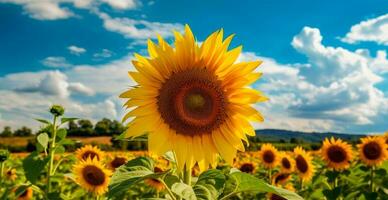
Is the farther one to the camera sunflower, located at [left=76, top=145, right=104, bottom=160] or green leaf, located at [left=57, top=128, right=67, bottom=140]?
sunflower, located at [left=76, top=145, right=104, bottom=160]

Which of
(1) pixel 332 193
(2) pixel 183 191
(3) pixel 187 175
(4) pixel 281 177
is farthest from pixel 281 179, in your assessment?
(2) pixel 183 191

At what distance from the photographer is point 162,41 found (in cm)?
307

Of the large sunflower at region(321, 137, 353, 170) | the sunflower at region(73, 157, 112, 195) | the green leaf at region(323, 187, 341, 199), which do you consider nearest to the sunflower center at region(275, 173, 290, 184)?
the large sunflower at region(321, 137, 353, 170)

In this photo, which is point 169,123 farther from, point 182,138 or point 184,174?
point 184,174

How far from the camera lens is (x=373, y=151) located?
327 inches

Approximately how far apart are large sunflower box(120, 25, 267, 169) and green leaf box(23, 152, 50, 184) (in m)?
1.93

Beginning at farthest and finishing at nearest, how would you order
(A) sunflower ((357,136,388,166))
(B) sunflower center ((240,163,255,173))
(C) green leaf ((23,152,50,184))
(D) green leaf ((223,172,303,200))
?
(B) sunflower center ((240,163,255,173)) < (A) sunflower ((357,136,388,166)) < (C) green leaf ((23,152,50,184)) < (D) green leaf ((223,172,303,200))

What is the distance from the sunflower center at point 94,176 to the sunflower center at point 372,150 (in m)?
4.57

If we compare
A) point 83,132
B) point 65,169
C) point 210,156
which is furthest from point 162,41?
point 83,132

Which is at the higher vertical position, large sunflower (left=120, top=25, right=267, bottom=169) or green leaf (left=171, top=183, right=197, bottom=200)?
large sunflower (left=120, top=25, right=267, bottom=169)

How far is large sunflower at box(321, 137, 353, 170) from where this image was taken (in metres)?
8.49

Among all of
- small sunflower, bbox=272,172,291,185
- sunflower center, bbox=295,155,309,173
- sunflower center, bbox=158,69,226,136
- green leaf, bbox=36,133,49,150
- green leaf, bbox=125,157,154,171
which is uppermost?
sunflower center, bbox=158,69,226,136

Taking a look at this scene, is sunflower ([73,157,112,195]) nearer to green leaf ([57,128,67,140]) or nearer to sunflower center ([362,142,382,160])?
green leaf ([57,128,67,140])

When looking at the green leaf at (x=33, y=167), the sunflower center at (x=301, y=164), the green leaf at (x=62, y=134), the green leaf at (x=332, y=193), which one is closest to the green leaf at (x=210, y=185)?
the green leaf at (x=33, y=167)
